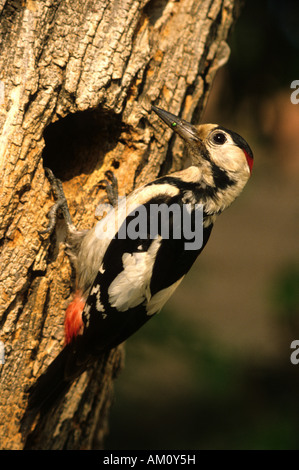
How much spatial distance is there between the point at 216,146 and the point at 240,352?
6.62ft

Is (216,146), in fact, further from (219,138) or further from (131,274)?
(131,274)

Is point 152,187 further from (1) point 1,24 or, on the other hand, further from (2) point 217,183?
(1) point 1,24

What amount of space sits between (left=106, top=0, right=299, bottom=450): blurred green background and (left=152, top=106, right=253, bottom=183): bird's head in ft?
3.14

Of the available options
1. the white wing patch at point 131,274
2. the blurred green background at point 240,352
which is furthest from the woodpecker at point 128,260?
the blurred green background at point 240,352

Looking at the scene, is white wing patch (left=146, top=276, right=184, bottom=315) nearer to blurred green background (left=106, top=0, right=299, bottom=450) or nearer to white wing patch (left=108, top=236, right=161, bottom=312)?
white wing patch (left=108, top=236, right=161, bottom=312)

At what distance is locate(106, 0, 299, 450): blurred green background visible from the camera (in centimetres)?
358

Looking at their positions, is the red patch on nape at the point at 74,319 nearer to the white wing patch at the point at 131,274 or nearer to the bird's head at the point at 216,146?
the white wing patch at the point at 131,274

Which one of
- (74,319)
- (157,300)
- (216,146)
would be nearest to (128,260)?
(157,300)

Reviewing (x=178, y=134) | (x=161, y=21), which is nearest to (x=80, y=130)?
(x=178, y=134)

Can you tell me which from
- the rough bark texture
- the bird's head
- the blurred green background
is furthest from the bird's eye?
the blurred green background

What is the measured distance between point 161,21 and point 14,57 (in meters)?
0.91

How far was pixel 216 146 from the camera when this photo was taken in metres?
2.78

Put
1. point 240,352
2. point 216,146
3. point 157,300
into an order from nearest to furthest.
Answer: point 157,300 < point 216,146 < point 240,352

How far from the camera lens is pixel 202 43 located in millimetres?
3010
